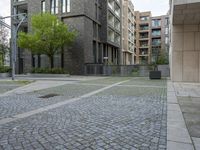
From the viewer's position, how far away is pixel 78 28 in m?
31.4

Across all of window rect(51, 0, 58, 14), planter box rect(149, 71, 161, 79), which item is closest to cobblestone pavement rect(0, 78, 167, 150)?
planter box rect(149, 71, 161, 79)

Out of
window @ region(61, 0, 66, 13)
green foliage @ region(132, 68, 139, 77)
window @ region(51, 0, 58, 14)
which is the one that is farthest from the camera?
window @ region(51, 0, 58, 14)

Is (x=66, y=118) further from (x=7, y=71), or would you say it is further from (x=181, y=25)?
(x=7, y=71)

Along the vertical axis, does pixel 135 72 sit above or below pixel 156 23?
below

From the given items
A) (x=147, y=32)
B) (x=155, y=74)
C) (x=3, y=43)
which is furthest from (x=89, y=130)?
(x=147, y=32)

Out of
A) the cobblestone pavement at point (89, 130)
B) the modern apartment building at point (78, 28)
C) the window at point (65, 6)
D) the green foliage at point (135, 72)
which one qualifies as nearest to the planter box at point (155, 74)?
the green foliage at point (135, 72)

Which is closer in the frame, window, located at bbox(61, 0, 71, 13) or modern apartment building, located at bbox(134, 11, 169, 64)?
window, located at bbox(61, 0, 71, 13)

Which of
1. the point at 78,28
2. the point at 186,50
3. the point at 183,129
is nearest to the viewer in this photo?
the point at 183,129

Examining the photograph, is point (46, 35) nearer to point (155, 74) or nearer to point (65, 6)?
point (65, 6)

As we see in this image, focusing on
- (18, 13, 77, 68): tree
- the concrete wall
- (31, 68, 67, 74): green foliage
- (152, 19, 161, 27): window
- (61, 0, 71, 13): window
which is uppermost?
(152, 19, 161, 27): window

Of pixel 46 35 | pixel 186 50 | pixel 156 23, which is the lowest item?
pixel 186 50

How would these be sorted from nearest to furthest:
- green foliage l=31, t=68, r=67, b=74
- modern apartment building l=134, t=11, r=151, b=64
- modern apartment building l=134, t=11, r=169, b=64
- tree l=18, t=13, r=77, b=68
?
tree l=18, t=13, r=77, b=68 < green foliage l=31, t=68, r=67, b=74 < modern apartment building l=134, t=11, r=169, b=64 < modern apartment building l=134, t=11, r=151, b=64

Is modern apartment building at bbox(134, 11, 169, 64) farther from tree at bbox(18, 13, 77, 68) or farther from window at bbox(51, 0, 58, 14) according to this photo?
tree at bbox(18, 13, 77, 68)

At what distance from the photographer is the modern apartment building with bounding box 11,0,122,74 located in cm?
3133
